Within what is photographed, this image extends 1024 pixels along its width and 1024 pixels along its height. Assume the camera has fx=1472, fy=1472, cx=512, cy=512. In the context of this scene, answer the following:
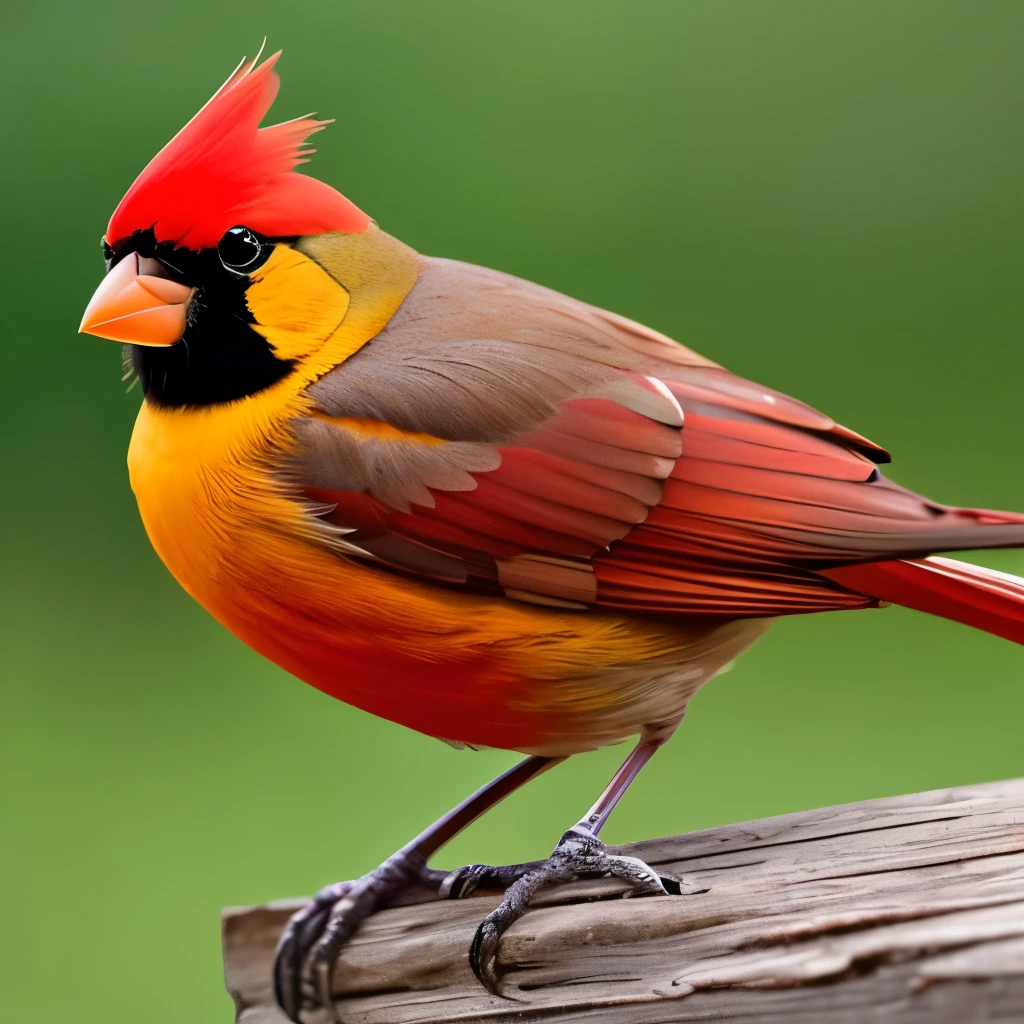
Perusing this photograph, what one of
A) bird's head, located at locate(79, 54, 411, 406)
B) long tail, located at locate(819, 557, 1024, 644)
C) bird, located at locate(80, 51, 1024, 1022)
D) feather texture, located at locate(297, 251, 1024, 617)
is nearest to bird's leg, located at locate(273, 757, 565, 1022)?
bird, located at locate(80, 51, 1024, 1022)

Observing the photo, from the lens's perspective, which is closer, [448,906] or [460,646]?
[460,646]

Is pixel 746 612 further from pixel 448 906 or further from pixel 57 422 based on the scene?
pixel 57 422

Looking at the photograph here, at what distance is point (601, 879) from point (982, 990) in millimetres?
637

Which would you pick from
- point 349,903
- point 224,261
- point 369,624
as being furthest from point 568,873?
point 224,261

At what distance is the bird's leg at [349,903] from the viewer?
217 centimetres

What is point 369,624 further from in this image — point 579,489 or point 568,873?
point 568,873

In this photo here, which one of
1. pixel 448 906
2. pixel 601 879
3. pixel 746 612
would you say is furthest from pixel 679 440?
pixel 448 906

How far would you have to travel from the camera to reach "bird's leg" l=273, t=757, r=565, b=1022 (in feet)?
7.13

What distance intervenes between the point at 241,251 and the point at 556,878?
959 millimetres

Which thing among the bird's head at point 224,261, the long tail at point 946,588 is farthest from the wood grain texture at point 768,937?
the bird's head at point 224,261

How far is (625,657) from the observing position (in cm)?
197

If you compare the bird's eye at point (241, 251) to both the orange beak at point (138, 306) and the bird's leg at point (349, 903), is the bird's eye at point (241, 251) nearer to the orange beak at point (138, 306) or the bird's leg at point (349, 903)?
the orange beak at point (138, 306)

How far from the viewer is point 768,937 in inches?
68.1

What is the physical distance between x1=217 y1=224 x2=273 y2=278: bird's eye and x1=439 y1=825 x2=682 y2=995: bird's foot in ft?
2.96
